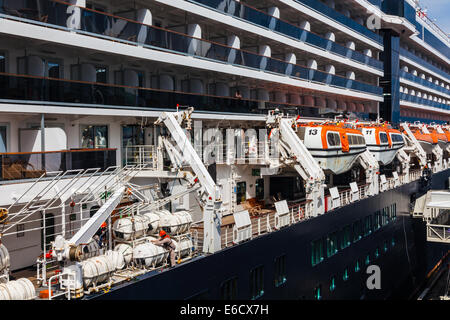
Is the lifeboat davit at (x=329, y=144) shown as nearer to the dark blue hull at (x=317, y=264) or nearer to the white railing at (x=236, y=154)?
the white railing at (x=236, y=154)

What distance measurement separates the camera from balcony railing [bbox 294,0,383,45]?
970 inches

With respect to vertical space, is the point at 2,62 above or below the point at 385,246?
above

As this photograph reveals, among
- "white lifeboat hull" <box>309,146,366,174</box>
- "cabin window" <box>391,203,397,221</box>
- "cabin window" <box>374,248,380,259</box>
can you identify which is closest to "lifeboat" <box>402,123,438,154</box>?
"cabin window" <box>391,203,397,221</box>

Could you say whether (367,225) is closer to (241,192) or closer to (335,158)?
(335,158)

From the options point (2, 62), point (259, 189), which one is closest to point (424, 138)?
point (259, 189)

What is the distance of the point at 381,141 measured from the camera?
2741 centimetres

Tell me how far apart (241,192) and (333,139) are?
5.02 m

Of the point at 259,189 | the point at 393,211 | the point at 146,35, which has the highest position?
the point at 146,35

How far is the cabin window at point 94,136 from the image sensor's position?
14406 mm

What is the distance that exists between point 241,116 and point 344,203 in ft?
22.1

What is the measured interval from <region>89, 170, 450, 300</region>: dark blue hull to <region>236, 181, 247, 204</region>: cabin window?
3962 mm

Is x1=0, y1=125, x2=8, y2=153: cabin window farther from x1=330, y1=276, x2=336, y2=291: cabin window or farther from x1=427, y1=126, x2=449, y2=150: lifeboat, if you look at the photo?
x1=427, y1=126, x2=449, y2=150: lifeboat

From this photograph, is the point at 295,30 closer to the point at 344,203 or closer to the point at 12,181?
the point at 344,203

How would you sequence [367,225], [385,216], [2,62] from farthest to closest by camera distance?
[385,216], [367,225], [2,62]
